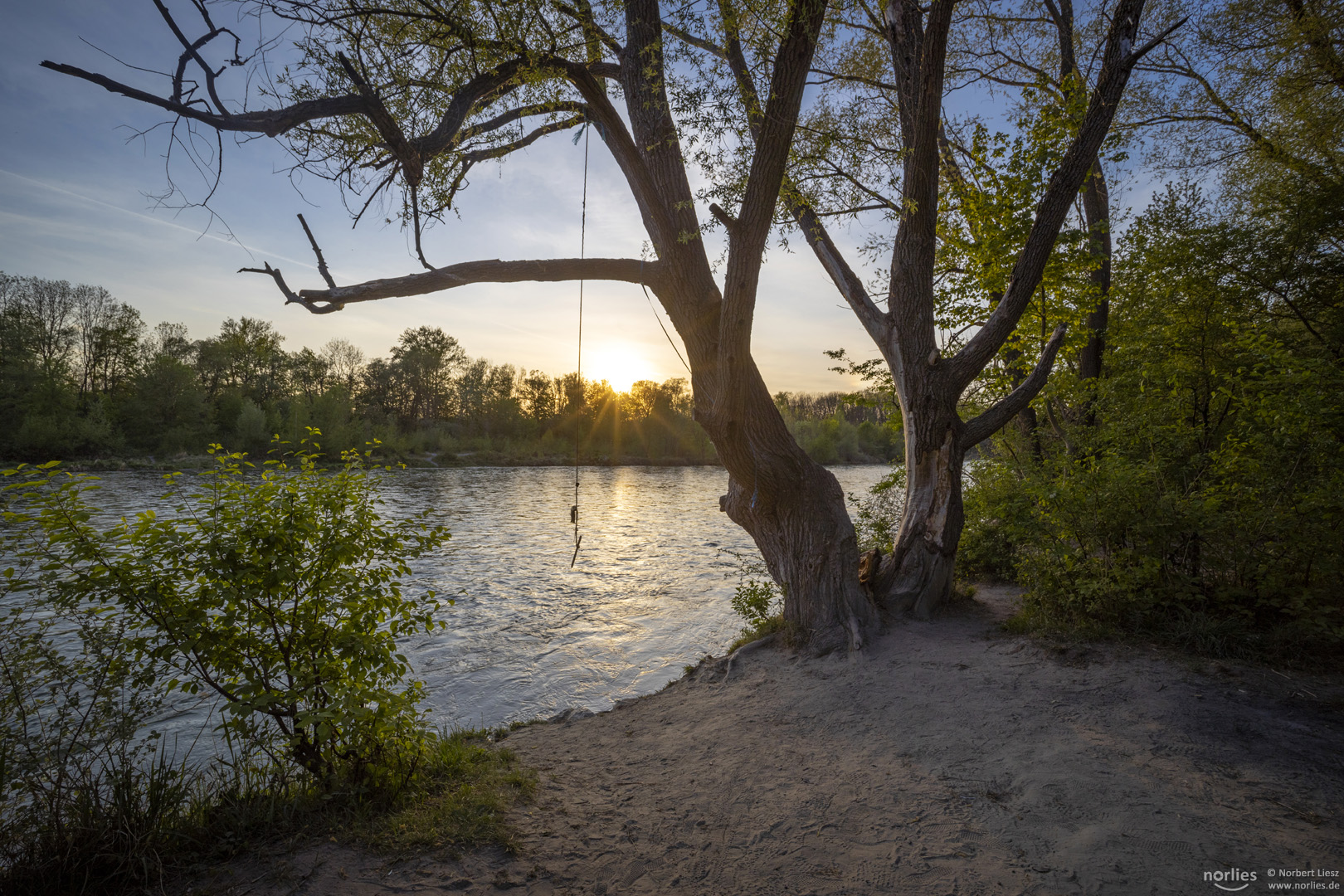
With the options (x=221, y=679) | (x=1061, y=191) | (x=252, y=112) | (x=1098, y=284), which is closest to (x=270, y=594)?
(x=221, y=679)

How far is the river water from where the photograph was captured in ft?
23.7

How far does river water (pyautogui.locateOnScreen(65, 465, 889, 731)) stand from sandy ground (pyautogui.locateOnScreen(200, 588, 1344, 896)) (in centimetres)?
171

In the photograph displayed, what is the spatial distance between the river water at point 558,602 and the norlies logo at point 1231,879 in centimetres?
514

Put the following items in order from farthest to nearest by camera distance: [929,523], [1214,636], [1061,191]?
[929,523], [1061,191], [1214,636]

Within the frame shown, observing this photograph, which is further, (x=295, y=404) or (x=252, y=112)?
(x=295, y=404)

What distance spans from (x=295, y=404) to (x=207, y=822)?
4982 centimetres

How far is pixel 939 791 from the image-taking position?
3719 mm

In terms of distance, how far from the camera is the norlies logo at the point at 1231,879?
2.64 meters

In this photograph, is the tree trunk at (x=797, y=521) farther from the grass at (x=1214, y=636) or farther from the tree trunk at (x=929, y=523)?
the grass at (x=1214, y=636)

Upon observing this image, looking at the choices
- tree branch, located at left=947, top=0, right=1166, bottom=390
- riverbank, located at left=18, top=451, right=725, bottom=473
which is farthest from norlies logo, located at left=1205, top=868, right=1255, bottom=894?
riverbank, located at left=18, top=451, right=725, bottom=473

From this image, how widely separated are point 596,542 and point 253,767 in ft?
47.6

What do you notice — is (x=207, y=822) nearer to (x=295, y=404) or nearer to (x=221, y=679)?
(x=221, y=679)

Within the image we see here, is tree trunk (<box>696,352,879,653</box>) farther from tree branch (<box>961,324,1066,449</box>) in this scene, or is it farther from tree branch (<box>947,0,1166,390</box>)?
tree branch (<box>947,0,1166,390</box>)

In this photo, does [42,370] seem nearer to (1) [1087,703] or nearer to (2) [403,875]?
(2) [403,875]
